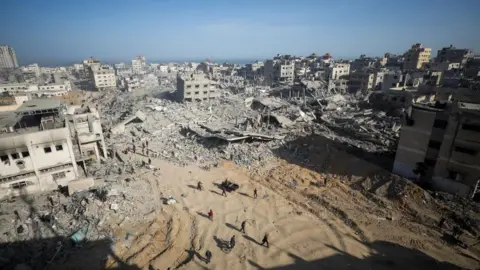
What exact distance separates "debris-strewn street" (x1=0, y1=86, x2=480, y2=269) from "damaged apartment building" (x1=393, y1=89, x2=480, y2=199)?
201 centimetres

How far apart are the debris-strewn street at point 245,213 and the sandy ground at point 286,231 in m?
0.08

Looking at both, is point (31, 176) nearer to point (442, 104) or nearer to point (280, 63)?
point (442, 104)

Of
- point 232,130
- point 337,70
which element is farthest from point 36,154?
point 337,70

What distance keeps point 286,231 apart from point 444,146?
14.9 meters

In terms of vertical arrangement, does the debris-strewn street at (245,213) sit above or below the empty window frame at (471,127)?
below

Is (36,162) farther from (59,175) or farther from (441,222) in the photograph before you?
(441,222)

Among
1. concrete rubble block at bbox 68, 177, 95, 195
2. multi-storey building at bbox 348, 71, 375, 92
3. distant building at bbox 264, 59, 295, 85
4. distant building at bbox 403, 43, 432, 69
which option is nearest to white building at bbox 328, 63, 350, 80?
multi-storey building at bbox 348, 71, 375, 92

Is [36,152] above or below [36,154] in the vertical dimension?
above

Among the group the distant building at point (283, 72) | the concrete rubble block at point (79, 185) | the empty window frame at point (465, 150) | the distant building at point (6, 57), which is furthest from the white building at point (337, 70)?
the distant building at point (6, 57)

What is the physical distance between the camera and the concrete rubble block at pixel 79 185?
19.5 meters

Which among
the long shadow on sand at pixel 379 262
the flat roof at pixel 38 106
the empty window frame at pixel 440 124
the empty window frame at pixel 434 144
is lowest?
the long shadow on sand at pixel 379 262

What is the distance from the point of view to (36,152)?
63.4 ft

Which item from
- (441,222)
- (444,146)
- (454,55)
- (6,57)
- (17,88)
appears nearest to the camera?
(441,222)

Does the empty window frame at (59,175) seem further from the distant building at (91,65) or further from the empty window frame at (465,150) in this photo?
the distant building at (91,65)
